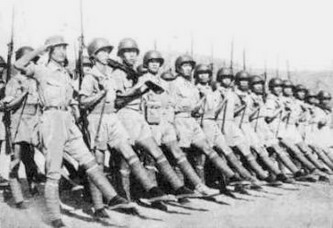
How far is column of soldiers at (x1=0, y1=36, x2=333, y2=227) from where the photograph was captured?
23.1 feet

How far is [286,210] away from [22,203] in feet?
13.0

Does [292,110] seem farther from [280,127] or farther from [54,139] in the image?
[54,139]

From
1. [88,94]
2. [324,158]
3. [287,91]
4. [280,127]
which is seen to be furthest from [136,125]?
[324,158]

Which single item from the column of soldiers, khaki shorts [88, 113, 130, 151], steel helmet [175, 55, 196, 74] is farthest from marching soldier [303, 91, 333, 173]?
khaki shorts [88, 113, 130, 151]

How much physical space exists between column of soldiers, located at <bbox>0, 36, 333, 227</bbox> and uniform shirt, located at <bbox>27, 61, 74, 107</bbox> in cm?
1

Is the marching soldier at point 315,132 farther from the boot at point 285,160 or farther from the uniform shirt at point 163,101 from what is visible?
the uniform shirt at point 163,101

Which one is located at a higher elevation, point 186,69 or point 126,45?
point 126,45

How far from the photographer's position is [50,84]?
6934 millimetres

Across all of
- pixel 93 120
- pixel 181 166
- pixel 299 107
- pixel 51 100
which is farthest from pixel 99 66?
pixel 299 107

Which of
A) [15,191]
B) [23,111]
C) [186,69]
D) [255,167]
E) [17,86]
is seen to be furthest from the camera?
[255,167]

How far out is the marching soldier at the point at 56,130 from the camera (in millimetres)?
6855

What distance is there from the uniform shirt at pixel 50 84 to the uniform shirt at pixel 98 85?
0.65 meters

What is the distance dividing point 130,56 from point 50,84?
6.46 feet

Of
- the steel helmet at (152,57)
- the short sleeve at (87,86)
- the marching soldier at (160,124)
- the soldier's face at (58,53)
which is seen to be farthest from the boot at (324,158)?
the soldier's face at (58,53)
